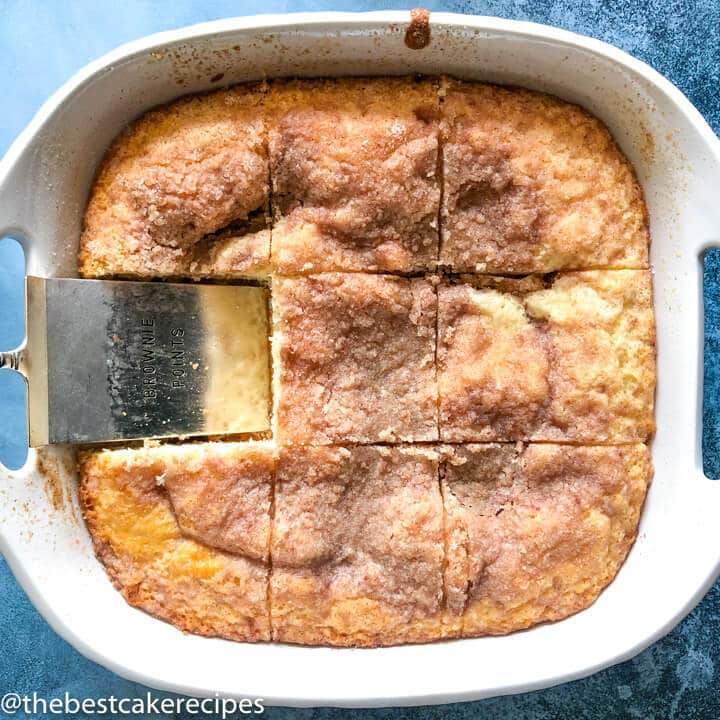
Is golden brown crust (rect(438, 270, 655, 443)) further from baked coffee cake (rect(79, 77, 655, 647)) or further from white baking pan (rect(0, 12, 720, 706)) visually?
white baking pan (rect(0, 12, 720, 706))

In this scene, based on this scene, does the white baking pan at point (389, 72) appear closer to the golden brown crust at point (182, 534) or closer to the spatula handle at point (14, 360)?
the golden brown crust at point (182, 534)

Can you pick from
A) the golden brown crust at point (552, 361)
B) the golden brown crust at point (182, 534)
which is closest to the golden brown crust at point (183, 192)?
the golden brown crust at point (182, 534)

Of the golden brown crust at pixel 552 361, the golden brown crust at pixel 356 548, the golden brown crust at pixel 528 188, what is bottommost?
the golden brown crust at pixel 356 548

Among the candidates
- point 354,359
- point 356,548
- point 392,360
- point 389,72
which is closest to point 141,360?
point 354,359

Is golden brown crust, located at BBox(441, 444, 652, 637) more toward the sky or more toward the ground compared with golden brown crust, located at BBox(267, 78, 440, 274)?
more toward the ground

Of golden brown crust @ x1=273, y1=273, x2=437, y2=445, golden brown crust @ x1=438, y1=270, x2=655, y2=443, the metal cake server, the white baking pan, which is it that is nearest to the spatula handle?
the metal cake server

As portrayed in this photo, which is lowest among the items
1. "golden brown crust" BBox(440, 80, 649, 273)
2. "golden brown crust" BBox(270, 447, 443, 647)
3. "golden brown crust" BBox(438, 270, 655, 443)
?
"golden brown crust" BBox(270, 447, 443, 647)
